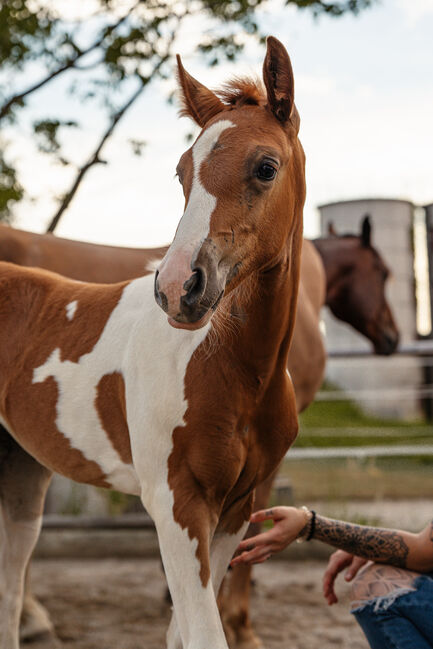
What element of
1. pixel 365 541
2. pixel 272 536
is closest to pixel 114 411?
pixel 272 536

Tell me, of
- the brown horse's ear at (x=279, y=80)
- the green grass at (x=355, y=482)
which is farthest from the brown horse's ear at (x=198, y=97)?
the green grass at (x=355, y=482)

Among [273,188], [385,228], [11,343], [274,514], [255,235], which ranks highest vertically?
[385,228]

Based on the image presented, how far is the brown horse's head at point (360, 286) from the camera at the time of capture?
5.20 m

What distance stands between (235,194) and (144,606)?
114 inches

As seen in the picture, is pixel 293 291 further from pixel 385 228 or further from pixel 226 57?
pixel 385 228

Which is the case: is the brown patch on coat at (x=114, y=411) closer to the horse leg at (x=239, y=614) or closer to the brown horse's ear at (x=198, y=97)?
the brown horse's ear at (x=198, y=97)

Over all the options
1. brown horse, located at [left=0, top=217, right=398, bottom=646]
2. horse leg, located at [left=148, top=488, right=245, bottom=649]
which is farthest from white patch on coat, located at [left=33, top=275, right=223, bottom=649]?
brown horse, located at [left=0, top=217, right=398, bottom=646]

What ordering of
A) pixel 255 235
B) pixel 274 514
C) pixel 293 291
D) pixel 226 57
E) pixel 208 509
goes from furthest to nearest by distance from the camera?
pixel 226 57
pixel 274 514
pixel 293 291
pixel 208 509
pixel 255 235

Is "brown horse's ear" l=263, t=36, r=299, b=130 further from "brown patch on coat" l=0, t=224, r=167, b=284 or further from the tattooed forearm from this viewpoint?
"brown patch on coat" l=0, t=224, r=167, b=284

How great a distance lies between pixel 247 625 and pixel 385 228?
Answer: 897 cm

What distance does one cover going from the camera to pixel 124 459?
1.98m

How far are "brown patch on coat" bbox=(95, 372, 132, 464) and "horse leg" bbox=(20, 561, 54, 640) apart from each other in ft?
5.61

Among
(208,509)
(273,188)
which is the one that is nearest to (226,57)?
(273,188)

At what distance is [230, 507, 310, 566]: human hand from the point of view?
82.4 inches
